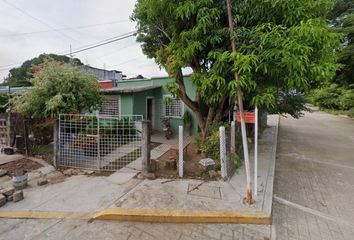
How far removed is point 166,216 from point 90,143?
3345 millimetres

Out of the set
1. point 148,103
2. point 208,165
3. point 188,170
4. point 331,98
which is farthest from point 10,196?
point 331,98

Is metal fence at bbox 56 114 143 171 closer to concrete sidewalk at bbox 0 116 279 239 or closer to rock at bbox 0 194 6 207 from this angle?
concrete sidewalk at bbox 0 116 279 239

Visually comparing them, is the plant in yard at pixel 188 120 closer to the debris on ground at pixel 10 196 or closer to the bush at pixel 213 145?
the bush at pixel 213 145

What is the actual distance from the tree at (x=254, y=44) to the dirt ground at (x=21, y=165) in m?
4.60

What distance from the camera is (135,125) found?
6426 mm

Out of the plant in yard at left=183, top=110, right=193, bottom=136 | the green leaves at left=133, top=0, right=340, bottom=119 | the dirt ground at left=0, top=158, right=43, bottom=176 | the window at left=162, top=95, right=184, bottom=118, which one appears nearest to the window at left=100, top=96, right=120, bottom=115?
the window at left=162, top=95, right=184, bottom=118

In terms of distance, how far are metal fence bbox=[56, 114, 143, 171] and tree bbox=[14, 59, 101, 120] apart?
0.57m

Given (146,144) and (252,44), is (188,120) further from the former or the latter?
(252,44)

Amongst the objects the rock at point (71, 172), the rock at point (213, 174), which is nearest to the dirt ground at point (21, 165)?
the rock at point (71, 172)

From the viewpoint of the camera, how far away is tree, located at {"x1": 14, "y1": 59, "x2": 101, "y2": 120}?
6.65 metres

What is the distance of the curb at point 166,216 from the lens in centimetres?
366

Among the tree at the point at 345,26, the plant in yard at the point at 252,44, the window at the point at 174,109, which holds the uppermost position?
the tree at the point at 345,26

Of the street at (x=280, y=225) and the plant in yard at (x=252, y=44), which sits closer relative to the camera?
the street at (x=280, y=225)

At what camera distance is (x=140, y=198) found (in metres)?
4.28
